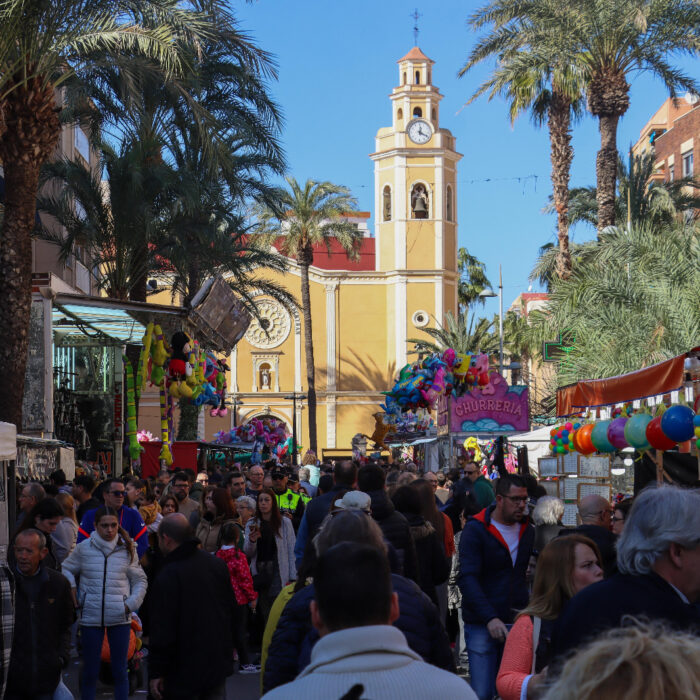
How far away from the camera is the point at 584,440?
1357cm

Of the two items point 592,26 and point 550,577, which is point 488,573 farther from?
point 592,26

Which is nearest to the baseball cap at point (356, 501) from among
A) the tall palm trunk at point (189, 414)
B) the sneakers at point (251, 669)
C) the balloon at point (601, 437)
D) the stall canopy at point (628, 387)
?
the sneakers at point (251, 669)

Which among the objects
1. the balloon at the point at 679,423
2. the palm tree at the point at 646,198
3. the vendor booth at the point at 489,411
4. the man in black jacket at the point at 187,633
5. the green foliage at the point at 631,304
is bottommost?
the man in black jacket at the point at 187,633

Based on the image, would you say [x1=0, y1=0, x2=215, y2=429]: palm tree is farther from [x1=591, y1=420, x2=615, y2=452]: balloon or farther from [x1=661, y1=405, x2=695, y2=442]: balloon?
[x1=661, y1=405, x2=695, y2=442]: balloon

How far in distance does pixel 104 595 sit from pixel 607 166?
18155 mm

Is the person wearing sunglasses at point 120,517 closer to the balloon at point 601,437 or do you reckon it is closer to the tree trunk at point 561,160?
the balloon at point 601,437

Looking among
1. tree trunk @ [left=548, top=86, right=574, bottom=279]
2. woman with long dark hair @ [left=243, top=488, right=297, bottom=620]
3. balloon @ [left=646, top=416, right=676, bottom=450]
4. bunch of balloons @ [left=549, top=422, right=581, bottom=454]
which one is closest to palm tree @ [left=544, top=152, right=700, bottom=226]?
tree trunk @ [left=548, top=86, right=574, bottom=279]

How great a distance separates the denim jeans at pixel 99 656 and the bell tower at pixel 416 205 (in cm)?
6070

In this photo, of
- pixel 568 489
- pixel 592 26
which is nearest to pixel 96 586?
pixel 568 489

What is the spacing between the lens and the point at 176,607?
6.37 metres

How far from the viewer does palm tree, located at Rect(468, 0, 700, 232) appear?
22.9 meters

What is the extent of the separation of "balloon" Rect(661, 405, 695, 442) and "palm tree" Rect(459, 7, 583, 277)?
51.8 feet

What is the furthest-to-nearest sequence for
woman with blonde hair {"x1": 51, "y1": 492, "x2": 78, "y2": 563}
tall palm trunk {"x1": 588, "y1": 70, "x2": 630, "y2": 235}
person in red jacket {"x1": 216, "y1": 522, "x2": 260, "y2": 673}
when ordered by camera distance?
tall palm trunk {"x1": 588, "y1": 70, "x2": 630, "y2": 235} < woman with blonde hair {"x1": 51, "y1": 492, "x2": 78, "y2": 563} < person in red jacket {"x1": 216, "y1": 522, "x2": 260, "y2": 673}

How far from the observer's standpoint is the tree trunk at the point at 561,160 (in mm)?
26938
